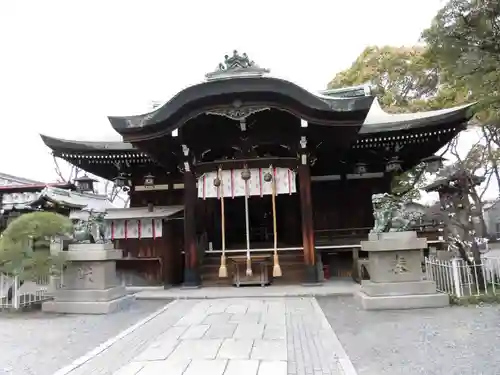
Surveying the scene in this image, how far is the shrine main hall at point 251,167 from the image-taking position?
29.5ft

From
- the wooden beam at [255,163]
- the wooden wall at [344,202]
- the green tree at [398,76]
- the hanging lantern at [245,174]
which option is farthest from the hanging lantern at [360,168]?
the green tree at [398,76]

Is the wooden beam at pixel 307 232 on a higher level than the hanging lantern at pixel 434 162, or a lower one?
lower

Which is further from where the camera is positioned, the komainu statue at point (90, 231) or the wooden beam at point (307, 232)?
the wooden beam at point (307, 232)

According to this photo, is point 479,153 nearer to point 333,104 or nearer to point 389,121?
point 389,121

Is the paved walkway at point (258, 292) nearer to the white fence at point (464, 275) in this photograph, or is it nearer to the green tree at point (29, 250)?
the white fence at point (464, 275)

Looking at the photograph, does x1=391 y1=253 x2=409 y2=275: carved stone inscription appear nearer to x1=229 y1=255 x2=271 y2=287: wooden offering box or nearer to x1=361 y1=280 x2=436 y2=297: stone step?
x1=361 y1=280 x2=436 y2=297: stone step

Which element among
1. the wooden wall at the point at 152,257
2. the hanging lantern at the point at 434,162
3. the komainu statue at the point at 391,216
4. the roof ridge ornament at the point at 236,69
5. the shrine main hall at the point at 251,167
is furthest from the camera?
the hanging lantern at the point at 434,162

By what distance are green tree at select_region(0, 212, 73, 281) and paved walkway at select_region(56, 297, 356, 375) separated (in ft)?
7.56

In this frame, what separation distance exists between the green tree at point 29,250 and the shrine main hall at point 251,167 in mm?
2883

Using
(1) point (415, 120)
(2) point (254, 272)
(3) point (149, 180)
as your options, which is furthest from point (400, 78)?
(2) point (254, 272)

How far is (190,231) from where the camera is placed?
996 centimetres

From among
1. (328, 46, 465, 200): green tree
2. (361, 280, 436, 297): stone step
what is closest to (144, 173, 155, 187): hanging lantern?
A: (361, 280, 436, 297): stone step

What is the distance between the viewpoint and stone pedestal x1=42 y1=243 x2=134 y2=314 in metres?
7.20

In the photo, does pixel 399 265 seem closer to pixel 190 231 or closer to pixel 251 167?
pixel 251 167
